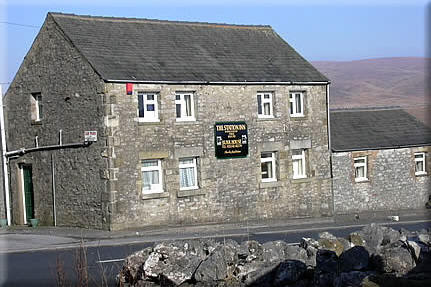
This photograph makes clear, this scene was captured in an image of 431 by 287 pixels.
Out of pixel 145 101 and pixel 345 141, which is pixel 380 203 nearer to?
pixel 345 141

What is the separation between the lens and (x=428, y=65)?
7.15m

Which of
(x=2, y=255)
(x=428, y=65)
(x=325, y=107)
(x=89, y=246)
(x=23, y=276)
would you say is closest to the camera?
(x=428, y=65)

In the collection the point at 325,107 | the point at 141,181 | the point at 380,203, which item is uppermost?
the point at 325,107

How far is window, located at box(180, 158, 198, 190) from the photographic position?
2686 cm

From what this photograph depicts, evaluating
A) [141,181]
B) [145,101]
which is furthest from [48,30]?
[141,181]

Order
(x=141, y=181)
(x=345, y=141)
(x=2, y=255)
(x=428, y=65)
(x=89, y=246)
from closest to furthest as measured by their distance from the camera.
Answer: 1. (x=428, y=65)
2. (x=2, y=255)
3. (x=89, y=246)
4. (x=141, y=181)
5. (x=345, y=141)

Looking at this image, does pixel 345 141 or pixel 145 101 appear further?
pixel 345 141

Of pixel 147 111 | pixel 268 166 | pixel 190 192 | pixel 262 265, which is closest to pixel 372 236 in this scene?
pixel 262 265

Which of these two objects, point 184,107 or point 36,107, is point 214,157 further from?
point 36,107

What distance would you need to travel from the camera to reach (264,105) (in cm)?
2947

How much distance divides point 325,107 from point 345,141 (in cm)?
288

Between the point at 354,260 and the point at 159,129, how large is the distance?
1539 cm

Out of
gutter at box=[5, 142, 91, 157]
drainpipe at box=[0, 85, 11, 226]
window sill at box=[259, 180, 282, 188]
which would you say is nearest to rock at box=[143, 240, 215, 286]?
gutter at box=[5, 142, 91, 157]

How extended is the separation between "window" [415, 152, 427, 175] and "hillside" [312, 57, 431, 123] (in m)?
66.2
